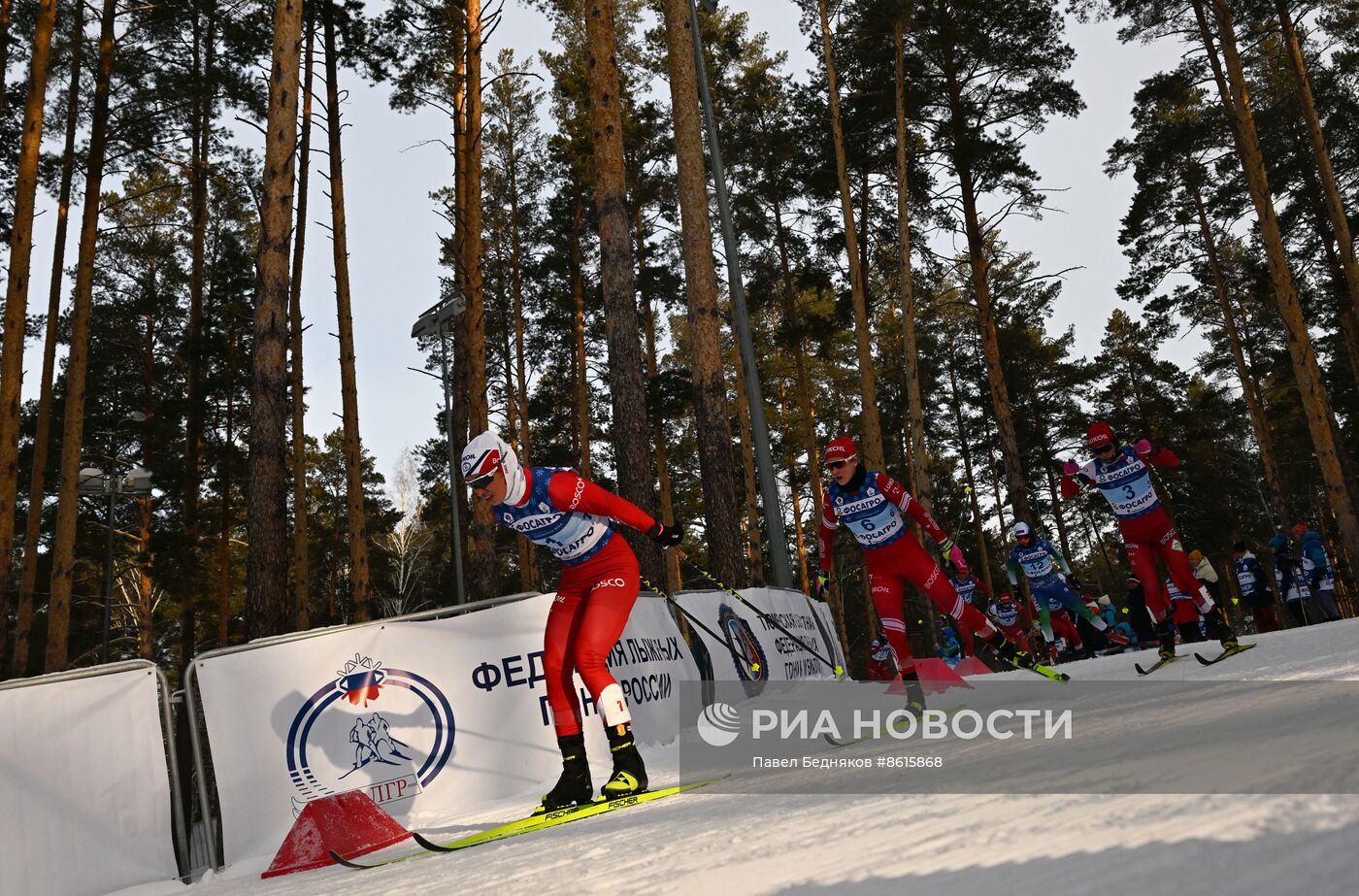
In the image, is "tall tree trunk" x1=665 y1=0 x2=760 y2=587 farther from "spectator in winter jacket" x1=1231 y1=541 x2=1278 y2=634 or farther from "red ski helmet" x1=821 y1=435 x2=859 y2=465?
"spectator in winter jacket" x1=1231 y1=541 x2=1278 y2=634

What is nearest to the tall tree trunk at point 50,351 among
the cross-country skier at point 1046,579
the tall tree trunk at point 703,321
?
the tall tree trunk at point 703,321

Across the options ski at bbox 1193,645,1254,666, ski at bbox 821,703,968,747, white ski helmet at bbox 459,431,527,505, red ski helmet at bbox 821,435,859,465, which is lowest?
ski at bbox 821,703,968,747

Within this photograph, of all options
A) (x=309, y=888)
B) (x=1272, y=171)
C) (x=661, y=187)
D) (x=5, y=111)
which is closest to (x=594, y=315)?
(x=661, y=187)

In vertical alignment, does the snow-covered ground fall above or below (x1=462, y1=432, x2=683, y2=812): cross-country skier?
below

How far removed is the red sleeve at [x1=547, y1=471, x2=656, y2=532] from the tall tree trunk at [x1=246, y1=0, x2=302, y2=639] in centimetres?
503

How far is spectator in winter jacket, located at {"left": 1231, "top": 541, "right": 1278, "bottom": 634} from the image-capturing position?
53.8 ft

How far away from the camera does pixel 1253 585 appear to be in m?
16.4

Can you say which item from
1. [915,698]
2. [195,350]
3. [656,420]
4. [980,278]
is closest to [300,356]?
[195,350]

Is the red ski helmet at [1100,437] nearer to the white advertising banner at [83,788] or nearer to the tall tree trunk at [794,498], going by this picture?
the white advertising banner at [83,788]

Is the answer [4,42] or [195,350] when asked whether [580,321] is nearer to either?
[195,350]

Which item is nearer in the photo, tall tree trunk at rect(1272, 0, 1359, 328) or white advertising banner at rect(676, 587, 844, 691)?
white advertising banner at rect(676, 587, 844, 691)

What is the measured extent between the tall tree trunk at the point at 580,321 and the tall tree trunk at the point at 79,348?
47.0ft

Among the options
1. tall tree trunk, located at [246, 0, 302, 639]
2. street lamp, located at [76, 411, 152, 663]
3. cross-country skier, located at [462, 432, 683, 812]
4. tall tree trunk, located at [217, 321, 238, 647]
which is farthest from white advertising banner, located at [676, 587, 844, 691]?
tall tree trunk, located at [217, 321, 238, 647]

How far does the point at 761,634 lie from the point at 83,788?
249 inches
